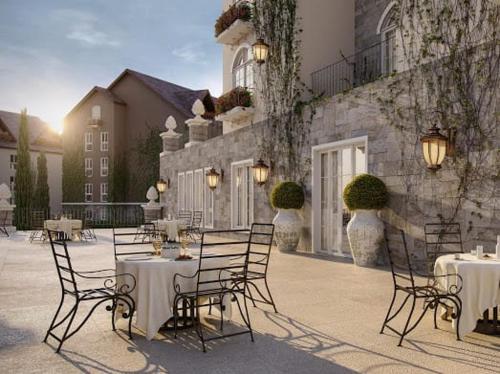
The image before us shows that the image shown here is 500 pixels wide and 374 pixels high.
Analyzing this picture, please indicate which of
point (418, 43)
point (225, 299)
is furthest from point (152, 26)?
point (225, 299)

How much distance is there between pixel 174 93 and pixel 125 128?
3.87 meters

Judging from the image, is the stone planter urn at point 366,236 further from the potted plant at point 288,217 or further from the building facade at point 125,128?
the building facade at point 125,128

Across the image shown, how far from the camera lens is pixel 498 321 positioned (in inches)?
171

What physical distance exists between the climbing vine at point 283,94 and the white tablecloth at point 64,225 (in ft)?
19.7

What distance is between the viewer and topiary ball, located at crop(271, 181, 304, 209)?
10.6 m

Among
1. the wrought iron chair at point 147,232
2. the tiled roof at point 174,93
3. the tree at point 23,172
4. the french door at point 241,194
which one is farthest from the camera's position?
the tiled roof at point 174,93

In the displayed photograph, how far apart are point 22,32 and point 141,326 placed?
13603 millimetres

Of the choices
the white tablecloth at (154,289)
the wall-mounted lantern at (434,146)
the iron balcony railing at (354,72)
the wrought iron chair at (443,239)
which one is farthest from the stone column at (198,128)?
the white tablecloth at (154,289)

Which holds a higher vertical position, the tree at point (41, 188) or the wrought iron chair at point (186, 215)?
the tree at point (41, 188)

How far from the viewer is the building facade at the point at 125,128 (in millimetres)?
27156

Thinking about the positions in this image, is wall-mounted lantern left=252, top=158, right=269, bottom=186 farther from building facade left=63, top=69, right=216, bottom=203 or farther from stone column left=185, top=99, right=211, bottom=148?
building facade left=63, top=69, right=216, bottom=203

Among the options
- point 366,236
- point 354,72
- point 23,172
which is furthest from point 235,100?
point 23,172

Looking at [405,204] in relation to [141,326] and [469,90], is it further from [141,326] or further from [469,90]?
[141,326]

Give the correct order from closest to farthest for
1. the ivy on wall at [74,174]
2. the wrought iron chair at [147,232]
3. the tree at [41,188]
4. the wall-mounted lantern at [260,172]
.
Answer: the wrought iron chair at [147,232], the wall-mounted lantern at [260,172], the tree at [41,188], the ivy on wall at [74,174]
